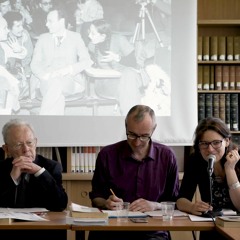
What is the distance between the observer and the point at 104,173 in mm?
3186

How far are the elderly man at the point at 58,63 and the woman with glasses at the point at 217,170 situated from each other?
180cm

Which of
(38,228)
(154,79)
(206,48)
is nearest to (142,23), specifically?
(154,79)

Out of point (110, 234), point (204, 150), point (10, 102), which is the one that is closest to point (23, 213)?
point (110, 234)

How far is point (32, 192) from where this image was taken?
304cm

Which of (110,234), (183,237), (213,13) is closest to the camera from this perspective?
(110,234)

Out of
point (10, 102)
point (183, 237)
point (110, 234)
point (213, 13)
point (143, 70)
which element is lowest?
point (183, 237)

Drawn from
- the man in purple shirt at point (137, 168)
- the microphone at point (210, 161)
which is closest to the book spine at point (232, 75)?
the man in purple shirt at point (137, 168)

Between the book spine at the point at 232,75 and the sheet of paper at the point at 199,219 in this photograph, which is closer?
the sheet of paper at the point at 199,219

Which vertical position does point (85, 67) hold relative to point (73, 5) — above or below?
below

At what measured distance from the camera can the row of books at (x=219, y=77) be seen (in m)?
4.75

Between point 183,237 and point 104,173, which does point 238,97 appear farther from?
point 104,173

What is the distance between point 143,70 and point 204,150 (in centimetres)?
186

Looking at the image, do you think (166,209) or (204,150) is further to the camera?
(204,150)

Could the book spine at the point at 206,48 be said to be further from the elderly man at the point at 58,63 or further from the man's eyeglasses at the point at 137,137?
the man's eyeglasses at the point at 137,137
